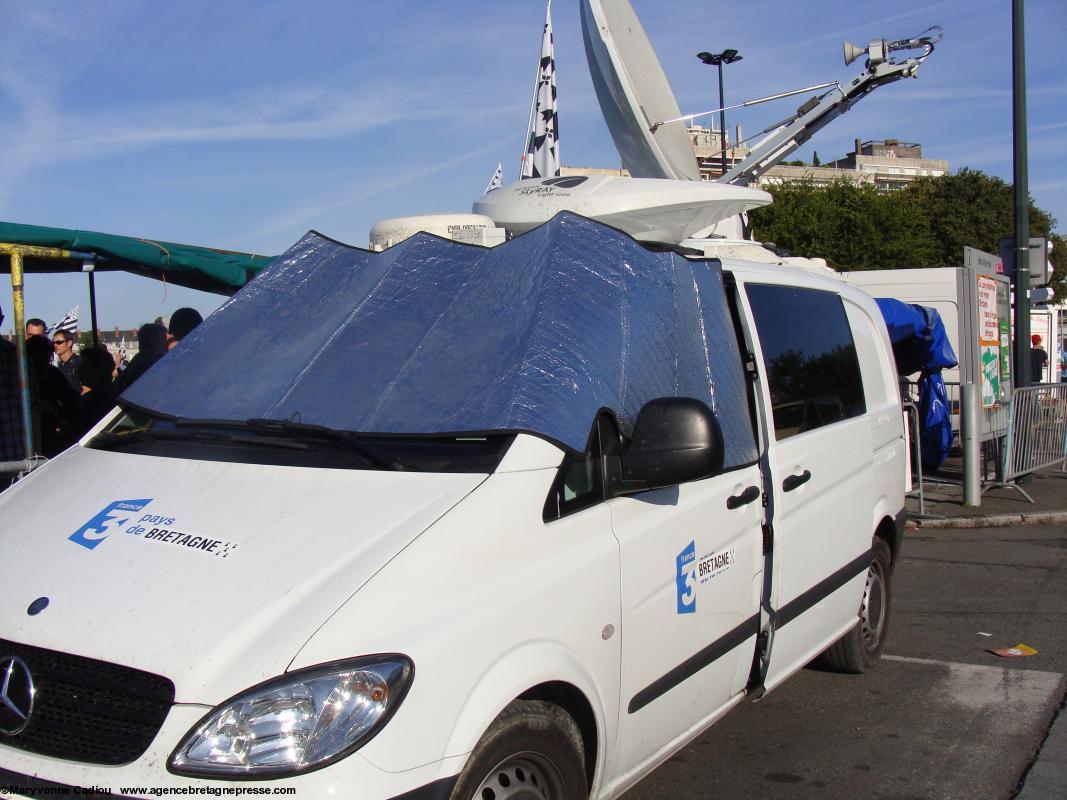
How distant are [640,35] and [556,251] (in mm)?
9843

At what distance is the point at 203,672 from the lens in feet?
7.02

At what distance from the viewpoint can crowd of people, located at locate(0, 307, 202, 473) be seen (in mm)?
Result: 6312

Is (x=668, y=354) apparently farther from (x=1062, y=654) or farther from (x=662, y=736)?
(x=1062, y=654)

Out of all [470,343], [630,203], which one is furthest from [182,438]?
[630,203]

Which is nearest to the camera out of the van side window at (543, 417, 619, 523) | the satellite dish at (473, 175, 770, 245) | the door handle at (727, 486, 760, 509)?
the van side window at (543, 417, 619, 523)

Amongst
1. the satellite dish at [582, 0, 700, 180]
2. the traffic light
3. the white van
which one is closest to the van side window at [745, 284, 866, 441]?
the white van

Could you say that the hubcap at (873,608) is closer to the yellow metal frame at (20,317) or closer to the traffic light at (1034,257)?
the yellow metal frame at (20,317)

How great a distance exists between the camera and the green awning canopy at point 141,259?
5938 mm

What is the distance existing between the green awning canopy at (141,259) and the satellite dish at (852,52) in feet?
37.4

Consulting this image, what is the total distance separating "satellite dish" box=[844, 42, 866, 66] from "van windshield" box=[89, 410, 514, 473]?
15.2 m

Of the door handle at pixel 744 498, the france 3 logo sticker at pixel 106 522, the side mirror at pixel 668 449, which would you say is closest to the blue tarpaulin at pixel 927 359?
the door handle at pixel 744 498

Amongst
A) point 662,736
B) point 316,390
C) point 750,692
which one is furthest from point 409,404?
point 750,692

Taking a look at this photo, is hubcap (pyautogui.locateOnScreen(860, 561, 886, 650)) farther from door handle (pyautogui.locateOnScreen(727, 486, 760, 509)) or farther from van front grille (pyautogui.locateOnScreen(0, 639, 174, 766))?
van front grille (pyautogui.locateOnScreen(0, 639, 174, 766))

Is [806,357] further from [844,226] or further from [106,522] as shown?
[844,226]
